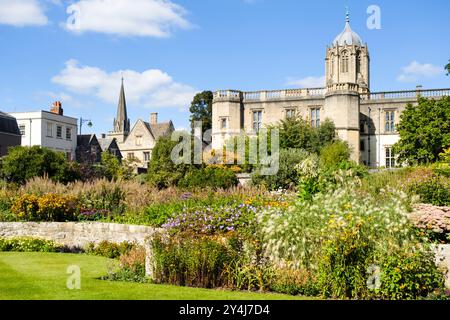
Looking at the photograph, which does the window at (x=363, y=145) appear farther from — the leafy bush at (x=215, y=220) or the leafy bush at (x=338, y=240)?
the leafy bush at (x=338, y=240)

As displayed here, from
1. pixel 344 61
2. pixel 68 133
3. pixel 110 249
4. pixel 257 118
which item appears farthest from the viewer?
pixel 344 61

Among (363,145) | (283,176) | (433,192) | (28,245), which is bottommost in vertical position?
(28,245)

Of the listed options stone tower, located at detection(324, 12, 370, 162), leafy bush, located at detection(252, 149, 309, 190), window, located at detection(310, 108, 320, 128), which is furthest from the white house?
leafy bush, located at detection(252, 149, 309, 190)

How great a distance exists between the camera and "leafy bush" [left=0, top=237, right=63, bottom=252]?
50.6 feet

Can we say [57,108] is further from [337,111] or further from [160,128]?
[337,111]

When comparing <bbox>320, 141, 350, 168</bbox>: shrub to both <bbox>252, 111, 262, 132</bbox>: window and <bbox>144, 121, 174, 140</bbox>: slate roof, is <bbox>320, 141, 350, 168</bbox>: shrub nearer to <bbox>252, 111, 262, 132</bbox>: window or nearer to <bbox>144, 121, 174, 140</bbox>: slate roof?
<bbox>252, 111, 262, 132</bbox>: window

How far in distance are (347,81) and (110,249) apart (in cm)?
4106

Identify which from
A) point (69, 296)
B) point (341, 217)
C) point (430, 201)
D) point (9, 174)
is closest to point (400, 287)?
point (341, 217)

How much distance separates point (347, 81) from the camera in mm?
51844

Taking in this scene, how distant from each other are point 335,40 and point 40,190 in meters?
41.9

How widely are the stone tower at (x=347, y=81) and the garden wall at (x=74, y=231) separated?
102 feet

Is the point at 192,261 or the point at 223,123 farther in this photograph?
the point at 223,123

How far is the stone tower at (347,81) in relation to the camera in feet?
145

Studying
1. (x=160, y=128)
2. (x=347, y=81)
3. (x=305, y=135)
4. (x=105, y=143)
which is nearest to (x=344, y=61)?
(x=347, y=81)
